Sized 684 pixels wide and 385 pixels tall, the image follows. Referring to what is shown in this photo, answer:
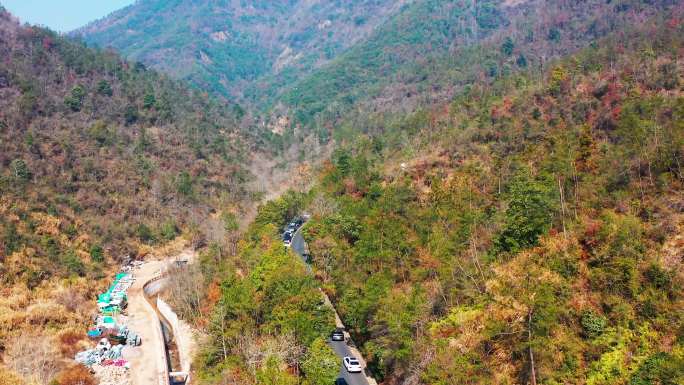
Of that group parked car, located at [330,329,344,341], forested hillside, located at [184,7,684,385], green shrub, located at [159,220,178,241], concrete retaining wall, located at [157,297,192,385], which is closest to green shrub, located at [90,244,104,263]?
concrete retaining wall, located at [157,297,192,385]

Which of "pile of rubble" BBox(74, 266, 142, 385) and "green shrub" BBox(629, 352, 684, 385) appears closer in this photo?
"green shrub" BBox(629, 352, 684, 385)

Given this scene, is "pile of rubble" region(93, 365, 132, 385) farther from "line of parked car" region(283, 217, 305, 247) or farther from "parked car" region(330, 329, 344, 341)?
"line of parked car" region(283, 217, 305, 247)

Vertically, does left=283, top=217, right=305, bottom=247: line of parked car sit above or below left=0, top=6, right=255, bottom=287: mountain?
below

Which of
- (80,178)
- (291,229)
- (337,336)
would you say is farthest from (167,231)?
(337,336)

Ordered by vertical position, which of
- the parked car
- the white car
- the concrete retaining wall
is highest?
the concrete retaining wall

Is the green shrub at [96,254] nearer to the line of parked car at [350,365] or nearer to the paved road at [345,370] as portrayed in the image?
the paved road at [345,370]

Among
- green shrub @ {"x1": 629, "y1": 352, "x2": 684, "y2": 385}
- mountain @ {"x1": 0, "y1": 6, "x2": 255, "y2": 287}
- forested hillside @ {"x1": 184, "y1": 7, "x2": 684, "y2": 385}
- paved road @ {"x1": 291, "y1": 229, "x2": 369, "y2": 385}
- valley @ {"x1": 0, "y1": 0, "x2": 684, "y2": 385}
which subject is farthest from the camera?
mountain @ {"x1": 0, "y1": 6, "x2": 255, "y2": 287}

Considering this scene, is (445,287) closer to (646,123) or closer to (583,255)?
(583,255)

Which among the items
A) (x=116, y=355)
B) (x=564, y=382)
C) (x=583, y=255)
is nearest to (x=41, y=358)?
(x=116, y=355)

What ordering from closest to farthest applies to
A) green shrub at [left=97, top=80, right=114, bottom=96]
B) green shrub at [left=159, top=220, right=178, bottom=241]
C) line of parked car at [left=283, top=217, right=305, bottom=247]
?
line of parked car at [left=283, top=217, right=305, bottom=247], green shrub at [left=159, top=220, right=178, bottom=241], green shrub at [left=97, top=80, right=114, bottom=96]
